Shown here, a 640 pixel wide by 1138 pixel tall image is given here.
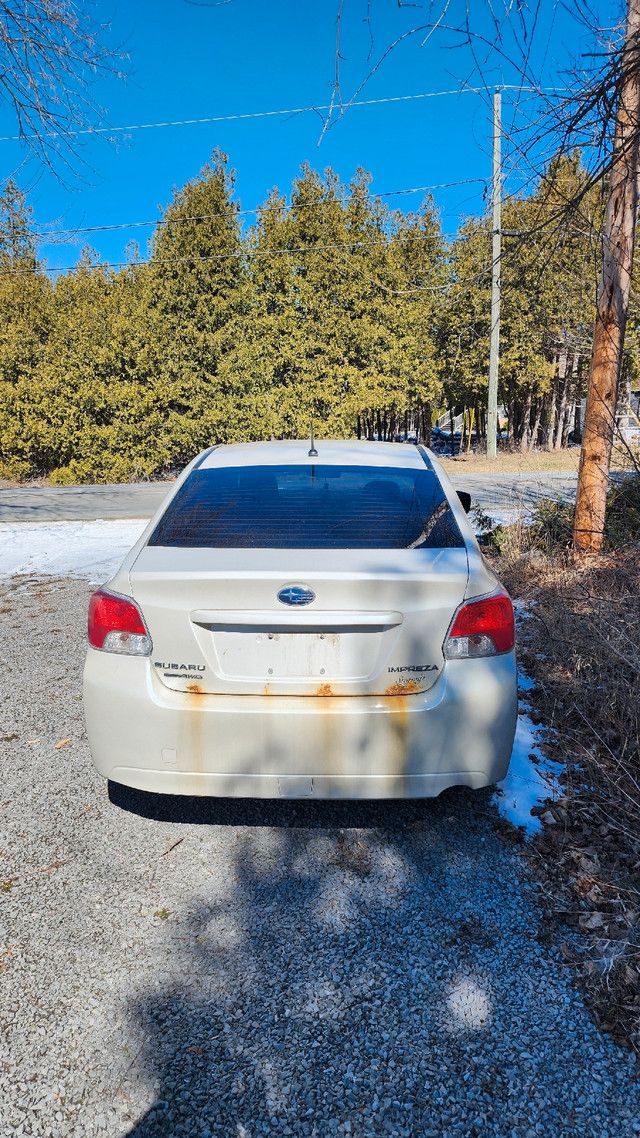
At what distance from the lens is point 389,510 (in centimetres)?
295

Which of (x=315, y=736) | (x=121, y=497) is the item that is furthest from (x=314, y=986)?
(x=121, y=497)

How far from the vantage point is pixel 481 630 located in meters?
2.45

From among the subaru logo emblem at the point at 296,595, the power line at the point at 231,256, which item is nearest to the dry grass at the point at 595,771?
the subaru logo emblem at the point at 296,595

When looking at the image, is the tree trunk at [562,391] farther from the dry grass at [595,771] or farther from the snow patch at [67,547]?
the dry grass at [595,771]

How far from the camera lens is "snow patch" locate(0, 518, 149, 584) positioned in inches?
331

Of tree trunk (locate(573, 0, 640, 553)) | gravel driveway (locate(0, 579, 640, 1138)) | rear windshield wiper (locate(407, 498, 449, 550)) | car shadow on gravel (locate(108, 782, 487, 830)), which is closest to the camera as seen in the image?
gravel driveway (locate(0, 579, 640, 1138))

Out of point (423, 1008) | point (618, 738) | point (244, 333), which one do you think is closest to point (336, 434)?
point (244, 333)

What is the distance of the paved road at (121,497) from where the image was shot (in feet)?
42.2

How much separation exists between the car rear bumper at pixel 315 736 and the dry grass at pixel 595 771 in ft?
1.76

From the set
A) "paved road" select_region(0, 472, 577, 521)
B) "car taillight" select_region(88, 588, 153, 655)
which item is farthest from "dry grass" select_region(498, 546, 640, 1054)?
"paved road" select_region(0, 472, 577, 521)

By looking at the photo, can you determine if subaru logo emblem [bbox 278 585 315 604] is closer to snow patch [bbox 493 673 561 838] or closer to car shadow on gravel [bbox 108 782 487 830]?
car shadow on gravel [bbox 108 782 487 830]

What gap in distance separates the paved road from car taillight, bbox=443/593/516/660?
28.3 ft

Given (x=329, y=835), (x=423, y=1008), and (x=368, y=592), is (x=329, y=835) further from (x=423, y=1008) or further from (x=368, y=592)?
(x=368, y=592)

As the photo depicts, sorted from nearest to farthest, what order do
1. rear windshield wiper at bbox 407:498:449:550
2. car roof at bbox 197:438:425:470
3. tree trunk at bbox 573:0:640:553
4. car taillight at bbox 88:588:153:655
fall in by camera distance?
car taillight at bbox 88:588:153:655
rear windshield wiper at bbox 407:498:449:550
car roof at bbox 197:438:425:470
tree trunk at bbox 573:0:640:553
